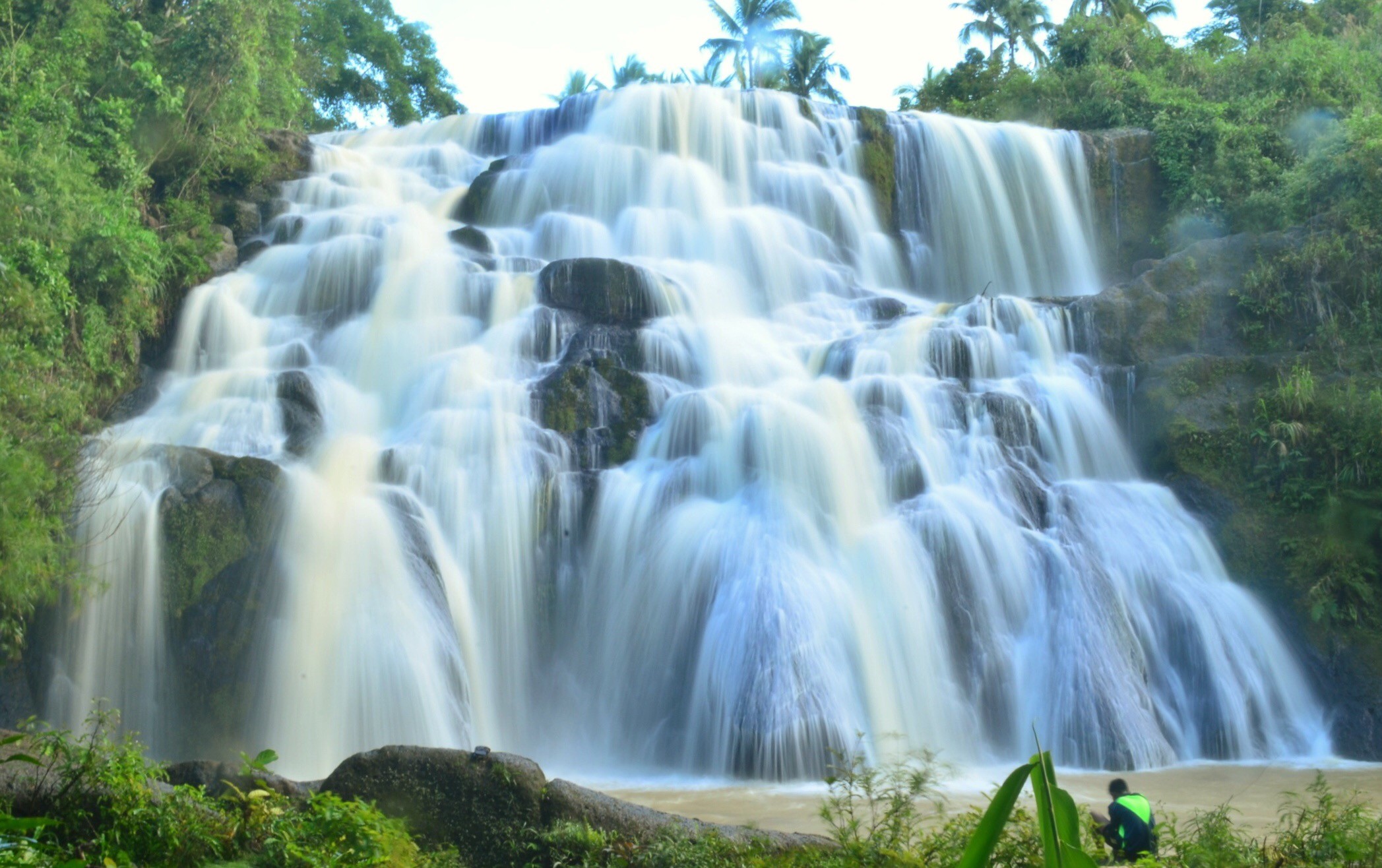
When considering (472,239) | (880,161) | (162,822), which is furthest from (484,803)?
(880,161)

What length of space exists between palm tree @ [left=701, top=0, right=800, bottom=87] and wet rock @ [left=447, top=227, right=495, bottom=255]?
2982cm

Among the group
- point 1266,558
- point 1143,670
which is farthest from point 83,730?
point 1266,558

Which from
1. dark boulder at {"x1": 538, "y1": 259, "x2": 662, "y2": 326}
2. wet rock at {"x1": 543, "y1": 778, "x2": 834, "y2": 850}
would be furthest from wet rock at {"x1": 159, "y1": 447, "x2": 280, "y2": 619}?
wet rock at {"x1": 543, "y1": 778, "x2": 834, "y2": 850}

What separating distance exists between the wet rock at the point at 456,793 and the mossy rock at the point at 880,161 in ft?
56.7

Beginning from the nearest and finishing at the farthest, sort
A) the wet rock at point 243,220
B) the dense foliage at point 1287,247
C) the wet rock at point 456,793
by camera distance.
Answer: the wet rock at point 456,793
the dense foliage at point 1287,247
the wet rock at point 243,220

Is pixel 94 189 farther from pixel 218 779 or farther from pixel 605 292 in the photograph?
pixel 218 779

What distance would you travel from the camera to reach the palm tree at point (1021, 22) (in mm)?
40438

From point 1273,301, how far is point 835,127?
9.55m

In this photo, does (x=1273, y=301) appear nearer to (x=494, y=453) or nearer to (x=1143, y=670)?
(x=1143, y=670)

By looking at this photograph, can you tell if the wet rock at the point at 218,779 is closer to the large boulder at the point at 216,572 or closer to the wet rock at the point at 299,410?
the large boulder at the point at 216,572

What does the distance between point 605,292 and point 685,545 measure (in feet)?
Result: 17.1

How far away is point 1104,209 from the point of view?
70.1 ft

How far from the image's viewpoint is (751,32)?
1821 inches

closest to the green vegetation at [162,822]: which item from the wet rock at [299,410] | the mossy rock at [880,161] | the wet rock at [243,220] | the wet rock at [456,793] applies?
the wet rock at [456,793]
